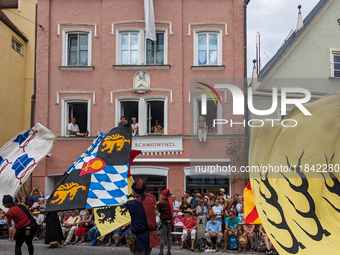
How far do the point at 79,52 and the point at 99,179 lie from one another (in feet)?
35.5

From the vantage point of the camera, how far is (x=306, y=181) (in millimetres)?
2307

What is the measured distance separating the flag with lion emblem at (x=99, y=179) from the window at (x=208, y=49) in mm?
9036

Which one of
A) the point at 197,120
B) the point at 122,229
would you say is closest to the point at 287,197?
the point at 122,229

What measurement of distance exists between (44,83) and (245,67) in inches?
343

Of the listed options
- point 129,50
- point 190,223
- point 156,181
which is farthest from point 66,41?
point 190,223

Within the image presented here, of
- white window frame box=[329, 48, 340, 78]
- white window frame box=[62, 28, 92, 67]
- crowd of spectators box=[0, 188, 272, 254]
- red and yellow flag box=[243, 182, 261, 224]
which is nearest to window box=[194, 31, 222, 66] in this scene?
white window frame box=[62, 28, 92, 67]

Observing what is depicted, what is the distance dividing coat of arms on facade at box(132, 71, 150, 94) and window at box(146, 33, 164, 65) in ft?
2.37

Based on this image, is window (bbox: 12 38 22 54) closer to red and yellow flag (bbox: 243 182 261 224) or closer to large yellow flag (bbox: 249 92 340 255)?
red and yellow flag (bbox: 243 182 261 224)

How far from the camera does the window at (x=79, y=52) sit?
17.7 meters

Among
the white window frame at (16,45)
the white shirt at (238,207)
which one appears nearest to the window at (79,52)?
the white window frame at (16,45)

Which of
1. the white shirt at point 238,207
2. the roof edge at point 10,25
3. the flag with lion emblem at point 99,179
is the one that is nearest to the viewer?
the flag with lion emblem at point 99,179

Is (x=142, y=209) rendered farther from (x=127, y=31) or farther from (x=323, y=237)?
(x=127, y=31)

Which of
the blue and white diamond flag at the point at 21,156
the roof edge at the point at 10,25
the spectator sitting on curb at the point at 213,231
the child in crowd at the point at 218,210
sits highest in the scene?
the roof edge at the point at 10,25

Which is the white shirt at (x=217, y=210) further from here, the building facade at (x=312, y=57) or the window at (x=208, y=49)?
the window at (x=208, y=49)
